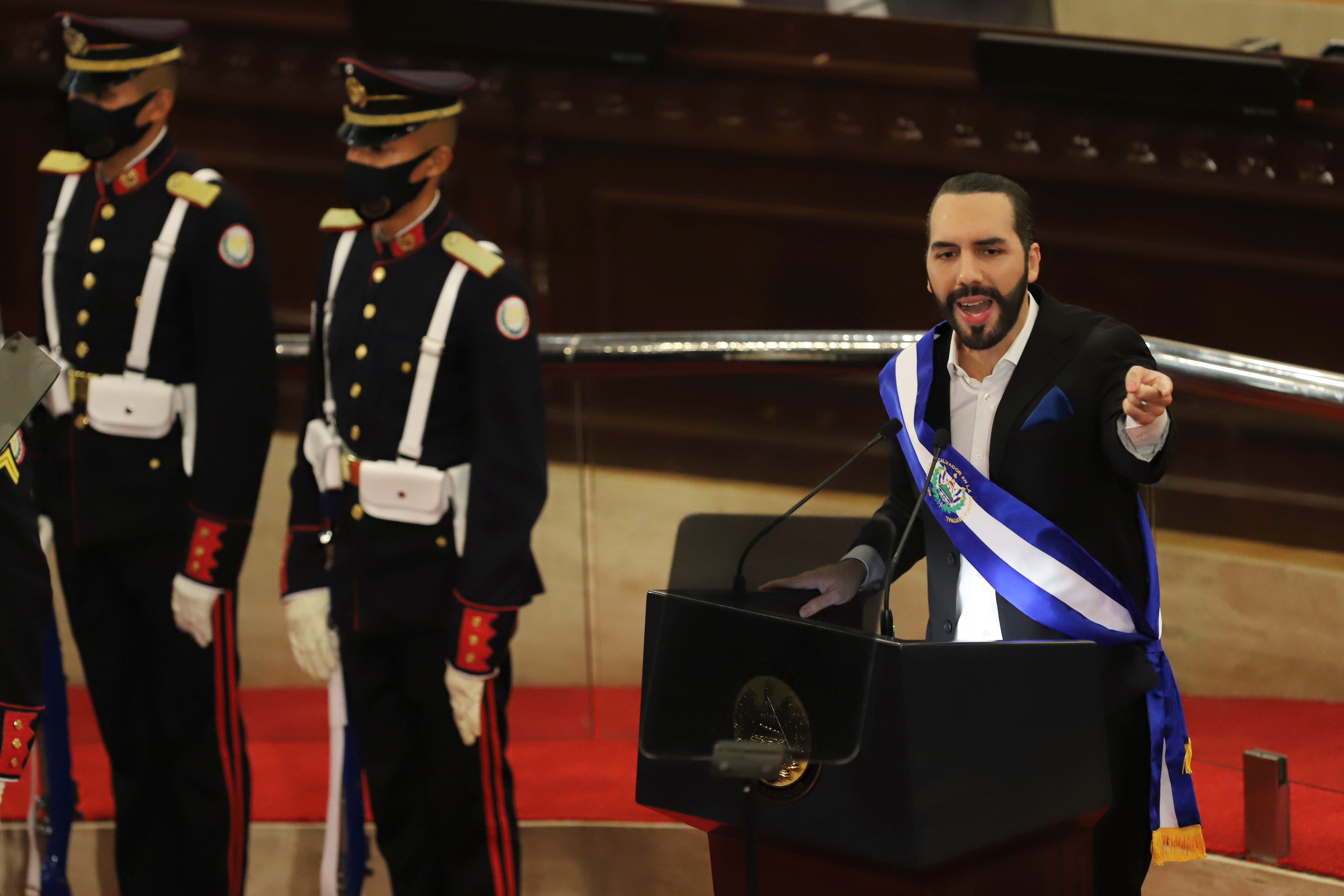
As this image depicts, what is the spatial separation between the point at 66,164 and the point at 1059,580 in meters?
1.64

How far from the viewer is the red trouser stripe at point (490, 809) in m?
2.06

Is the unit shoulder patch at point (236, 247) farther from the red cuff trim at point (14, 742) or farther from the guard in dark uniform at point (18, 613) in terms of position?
the red cuff trim at point (14, 742)

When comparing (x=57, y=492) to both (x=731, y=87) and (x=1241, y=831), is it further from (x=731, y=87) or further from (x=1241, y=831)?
(x=731, y=87)

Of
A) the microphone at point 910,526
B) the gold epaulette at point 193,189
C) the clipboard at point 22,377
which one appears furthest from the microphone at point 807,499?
the gold epaulette at point 193,189

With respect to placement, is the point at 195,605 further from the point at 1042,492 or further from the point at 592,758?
the point at 1042,492

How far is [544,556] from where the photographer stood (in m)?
2.86

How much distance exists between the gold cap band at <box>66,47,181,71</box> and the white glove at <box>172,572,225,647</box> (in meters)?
0.73

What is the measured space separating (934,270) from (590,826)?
1309 mm

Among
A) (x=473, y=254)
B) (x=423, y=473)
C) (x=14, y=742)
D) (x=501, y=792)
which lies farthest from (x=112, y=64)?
(x=501, y=792)

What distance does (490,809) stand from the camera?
2.10 meters

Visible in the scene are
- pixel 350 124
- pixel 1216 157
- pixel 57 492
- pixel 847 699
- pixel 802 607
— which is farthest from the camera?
pixel 1216 157

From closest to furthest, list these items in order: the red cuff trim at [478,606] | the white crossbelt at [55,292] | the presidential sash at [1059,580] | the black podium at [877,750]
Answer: the black podium at [877,750], the presidential sash at [1059,580], the red cuff trim at [478,606], the white crossbelt at [55,292]

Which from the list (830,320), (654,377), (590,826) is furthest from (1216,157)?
(590,826)

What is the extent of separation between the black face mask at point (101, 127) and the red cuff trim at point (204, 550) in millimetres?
559
